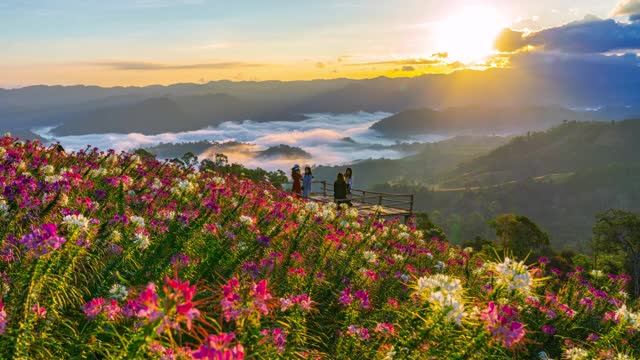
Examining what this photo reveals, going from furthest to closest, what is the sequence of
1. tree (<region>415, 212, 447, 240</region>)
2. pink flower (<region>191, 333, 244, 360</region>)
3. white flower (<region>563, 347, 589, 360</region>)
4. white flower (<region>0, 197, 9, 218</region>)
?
tree (<region>415, 212, 447, 240</region>)
white flower (<region>0, 197, 9, 218</region>)
white flower (<region>563, 347, 589, 360</region>)
pink flower (<region>191, 333, 244, 360</region>)

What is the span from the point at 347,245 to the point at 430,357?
5448mm

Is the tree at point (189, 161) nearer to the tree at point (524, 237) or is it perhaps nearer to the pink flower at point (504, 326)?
the pink flower at point (504, 326)

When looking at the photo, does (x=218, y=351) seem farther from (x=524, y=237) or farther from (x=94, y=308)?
(x=524, y=237)

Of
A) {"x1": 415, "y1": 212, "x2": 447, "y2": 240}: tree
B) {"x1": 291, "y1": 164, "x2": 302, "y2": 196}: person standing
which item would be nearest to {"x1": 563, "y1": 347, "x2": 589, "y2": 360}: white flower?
{"x1": 291, "y1": 164, "x2": 302, "y2": 196}: person standing

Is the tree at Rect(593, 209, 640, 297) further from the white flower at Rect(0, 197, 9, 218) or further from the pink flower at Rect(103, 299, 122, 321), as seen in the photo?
the pink flower at Rect(103, 299, 122, 321)

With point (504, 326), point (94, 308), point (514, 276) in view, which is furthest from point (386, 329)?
point (94, 308)

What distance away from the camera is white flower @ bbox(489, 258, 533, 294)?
3.54 m

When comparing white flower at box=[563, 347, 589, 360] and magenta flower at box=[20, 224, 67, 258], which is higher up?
magenta flower at box=[20, 224, 67, 258]

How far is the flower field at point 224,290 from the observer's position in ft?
10.4

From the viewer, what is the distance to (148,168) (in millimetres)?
11812

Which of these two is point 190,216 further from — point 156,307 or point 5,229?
point 156,307

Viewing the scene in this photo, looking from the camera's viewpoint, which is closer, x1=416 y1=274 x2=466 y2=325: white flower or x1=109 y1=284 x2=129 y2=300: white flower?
x1=416 y1=274 x2=466 y2=325: white flower

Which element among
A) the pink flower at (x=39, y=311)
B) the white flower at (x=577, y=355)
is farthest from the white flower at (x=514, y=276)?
the pink flower at (x=39, y=311)

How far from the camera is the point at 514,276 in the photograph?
360cm
